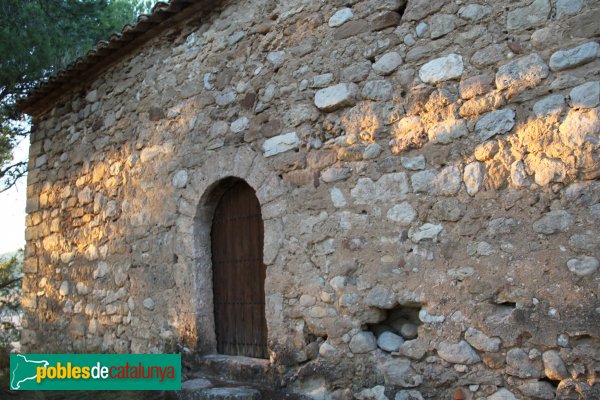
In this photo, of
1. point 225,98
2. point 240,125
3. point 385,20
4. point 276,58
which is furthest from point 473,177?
point 225,98

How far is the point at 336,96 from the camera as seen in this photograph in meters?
4.09

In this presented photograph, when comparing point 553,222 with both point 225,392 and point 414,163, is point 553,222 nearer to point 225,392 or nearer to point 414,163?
point 414,163

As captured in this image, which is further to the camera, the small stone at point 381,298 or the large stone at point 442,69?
the small stone at point 381,298

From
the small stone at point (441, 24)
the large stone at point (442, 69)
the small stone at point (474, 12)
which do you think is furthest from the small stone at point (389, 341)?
the small stone at point (474, 12)

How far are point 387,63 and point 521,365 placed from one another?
2.06 m

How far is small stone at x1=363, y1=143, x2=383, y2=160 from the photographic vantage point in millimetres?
3857

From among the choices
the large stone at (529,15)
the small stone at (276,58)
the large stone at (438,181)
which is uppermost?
the small stone at (276,58)

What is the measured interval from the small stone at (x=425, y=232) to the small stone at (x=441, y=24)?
1214mm

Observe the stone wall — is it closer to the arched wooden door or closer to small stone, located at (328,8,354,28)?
small stone, located at (328,8,354,28)

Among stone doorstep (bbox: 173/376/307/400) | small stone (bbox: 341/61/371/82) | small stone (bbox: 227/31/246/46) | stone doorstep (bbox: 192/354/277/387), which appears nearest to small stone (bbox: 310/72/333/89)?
small stone (bbox: 341/61/371/82)

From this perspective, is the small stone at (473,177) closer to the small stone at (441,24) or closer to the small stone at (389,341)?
the small stone at (441,24)

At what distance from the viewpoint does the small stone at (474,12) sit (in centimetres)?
349

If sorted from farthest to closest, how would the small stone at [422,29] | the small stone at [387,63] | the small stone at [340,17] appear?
the small stone at [340,17] → the small stone at [387,63] → the small stone at [422,29]

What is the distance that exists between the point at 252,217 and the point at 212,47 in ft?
5.17
